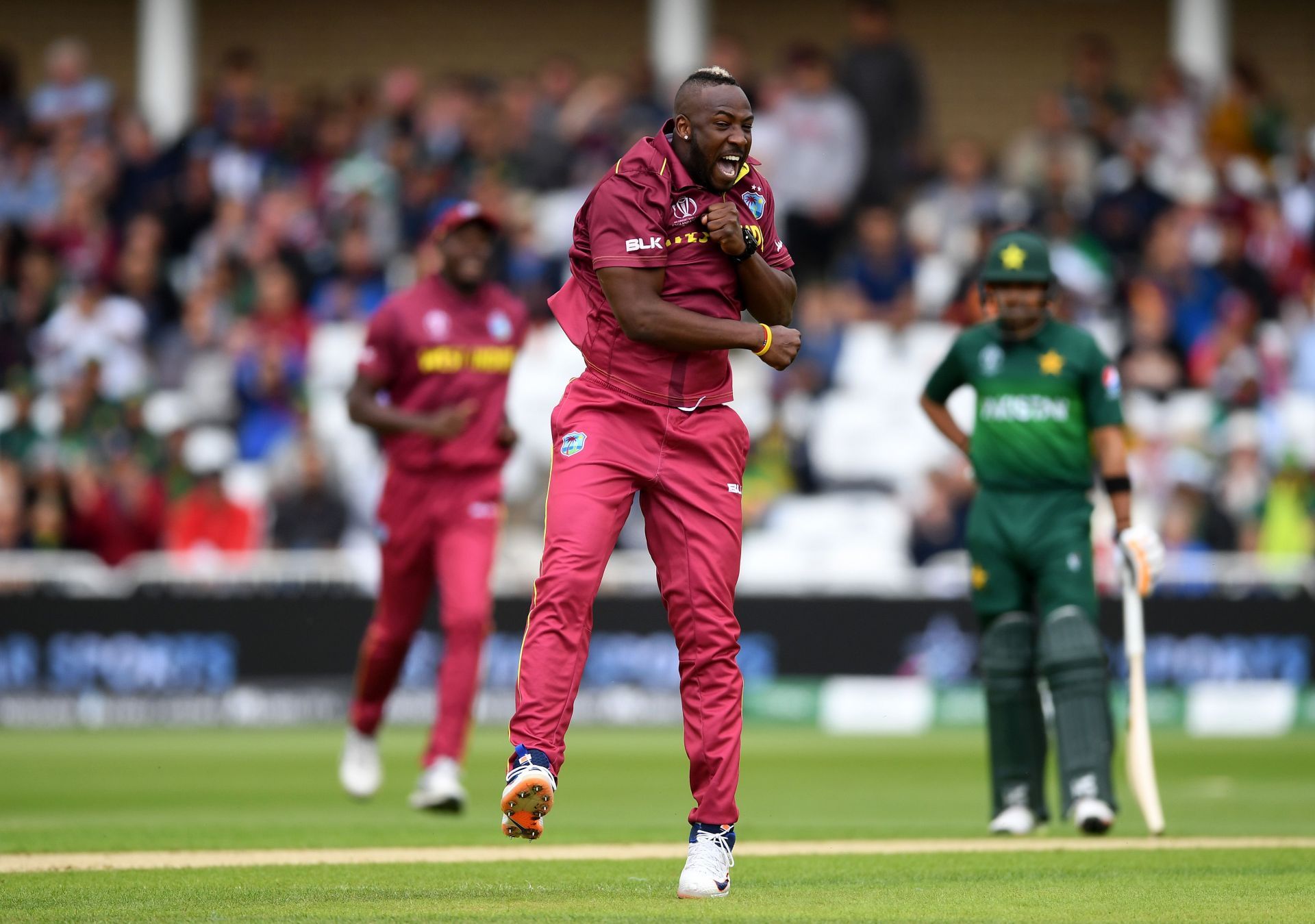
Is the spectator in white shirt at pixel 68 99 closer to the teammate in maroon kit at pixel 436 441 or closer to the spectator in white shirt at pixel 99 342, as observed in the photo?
the spectator in white shirt at pixel 99 342

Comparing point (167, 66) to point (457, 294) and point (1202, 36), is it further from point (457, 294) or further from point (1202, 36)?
point (457, 294)

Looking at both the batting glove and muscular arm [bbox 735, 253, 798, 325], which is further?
the batting glove

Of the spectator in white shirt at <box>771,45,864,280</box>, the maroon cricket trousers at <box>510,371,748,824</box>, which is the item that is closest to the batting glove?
the maroon cricket trousers at <box>510,371,748,824</box>

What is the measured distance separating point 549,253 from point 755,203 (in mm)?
13269

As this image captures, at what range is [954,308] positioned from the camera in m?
18.8

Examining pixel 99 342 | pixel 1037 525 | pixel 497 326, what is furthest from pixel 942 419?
pixel 99 342

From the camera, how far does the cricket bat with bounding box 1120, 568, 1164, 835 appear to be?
8.92 m

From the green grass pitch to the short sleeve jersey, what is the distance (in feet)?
5.12

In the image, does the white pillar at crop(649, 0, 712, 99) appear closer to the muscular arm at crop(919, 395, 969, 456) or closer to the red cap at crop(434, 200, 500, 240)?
the red cap at crop(434, 200, 500, 240)

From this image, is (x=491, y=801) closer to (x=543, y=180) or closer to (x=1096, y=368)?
(x=1096, y=368)

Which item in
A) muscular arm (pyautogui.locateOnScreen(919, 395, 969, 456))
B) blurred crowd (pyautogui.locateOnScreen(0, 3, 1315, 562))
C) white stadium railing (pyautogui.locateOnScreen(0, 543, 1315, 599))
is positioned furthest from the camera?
blurred crowd (pyautogui.locateOnScreen(0, 3, 1315, 562))

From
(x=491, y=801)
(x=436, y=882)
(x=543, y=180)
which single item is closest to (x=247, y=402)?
(x=543, y=180)

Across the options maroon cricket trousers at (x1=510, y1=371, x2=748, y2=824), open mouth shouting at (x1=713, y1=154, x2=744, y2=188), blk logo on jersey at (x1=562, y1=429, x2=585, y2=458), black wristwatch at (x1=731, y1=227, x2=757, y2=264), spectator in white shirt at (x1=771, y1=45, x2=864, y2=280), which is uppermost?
spectator in white shirt at (x1=771, y1=45, x2=864, y2=280)

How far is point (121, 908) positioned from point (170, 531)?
11492 mm
